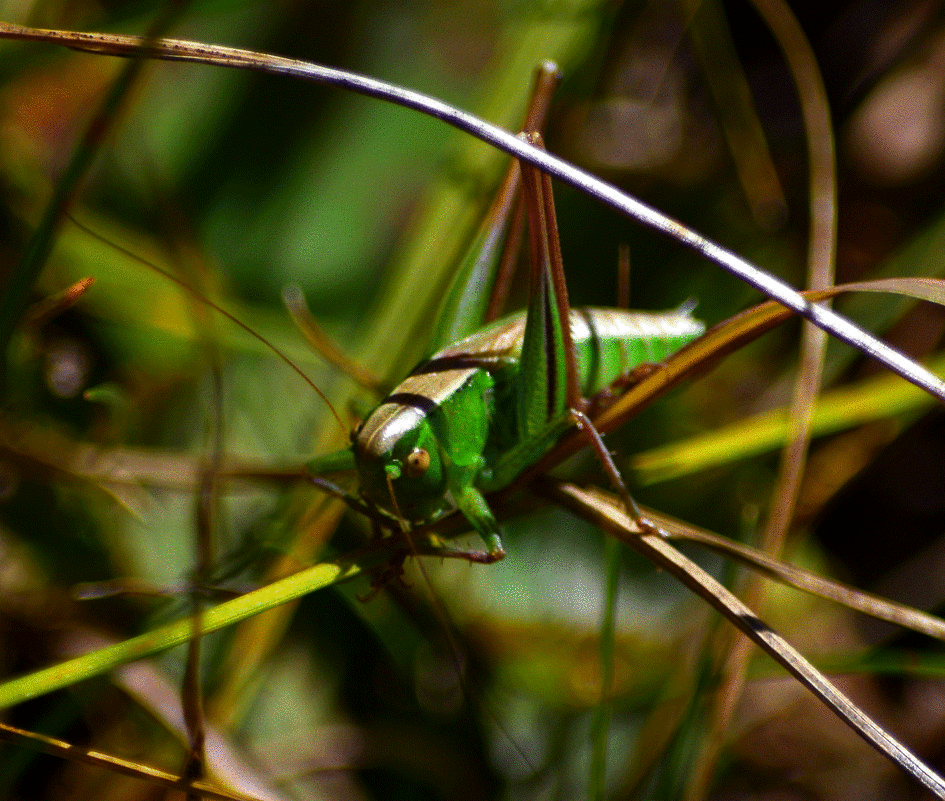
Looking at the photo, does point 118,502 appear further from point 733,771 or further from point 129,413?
point 733,771

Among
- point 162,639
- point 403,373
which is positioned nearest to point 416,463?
point 162,639

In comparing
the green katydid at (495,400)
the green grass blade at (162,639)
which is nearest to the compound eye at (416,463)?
the green katydid at (495,400)

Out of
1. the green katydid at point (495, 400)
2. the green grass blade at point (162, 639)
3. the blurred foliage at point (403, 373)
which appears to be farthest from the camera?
the blurred foliage at point (403, 373)

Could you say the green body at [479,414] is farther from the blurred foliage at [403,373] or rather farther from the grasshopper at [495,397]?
the blurred foliage at [403,373]

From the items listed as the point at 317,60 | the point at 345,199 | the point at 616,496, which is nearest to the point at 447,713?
the point at 616,496

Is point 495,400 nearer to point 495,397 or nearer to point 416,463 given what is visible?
point 495,397

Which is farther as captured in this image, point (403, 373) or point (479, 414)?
point (403, 373)

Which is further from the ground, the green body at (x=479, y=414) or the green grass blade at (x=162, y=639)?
the green body at (x=479, y=414)
